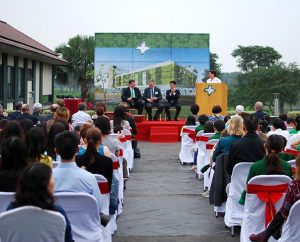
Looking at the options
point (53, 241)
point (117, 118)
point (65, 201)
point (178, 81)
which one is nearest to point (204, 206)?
point (117, 118)

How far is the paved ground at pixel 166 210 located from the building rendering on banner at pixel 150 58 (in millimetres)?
10422

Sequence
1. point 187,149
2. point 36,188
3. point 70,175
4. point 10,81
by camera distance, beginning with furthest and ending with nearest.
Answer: point 10,81 → point 187,149 → point 70,175 → point 36,188

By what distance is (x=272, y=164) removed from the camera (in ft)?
16.1

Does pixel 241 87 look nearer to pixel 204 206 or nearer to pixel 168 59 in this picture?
pixel 168 59

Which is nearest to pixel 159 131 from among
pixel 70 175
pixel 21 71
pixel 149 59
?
pixel 149 59

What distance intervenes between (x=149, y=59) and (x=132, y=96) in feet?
16.7

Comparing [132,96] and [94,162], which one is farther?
[132,96]

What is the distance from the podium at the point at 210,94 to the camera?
1608 cm

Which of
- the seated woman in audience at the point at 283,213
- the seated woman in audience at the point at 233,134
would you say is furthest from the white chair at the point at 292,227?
the seated woman in audience at the point at 233,134

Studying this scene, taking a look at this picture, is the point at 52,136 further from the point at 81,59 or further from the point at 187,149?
the point at 81,59

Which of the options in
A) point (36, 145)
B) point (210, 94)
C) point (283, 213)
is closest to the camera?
point (283, 213)

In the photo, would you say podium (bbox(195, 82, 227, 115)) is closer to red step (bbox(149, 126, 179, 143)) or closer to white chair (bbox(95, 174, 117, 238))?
red step (bbox(149, 126, 179, 143))

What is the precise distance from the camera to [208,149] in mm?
8078

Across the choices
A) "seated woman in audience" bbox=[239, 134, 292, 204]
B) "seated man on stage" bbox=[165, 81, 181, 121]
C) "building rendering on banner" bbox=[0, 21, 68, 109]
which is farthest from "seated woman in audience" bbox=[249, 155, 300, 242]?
"building rendering on banner" bbox=[0, 21, 68, 109]
